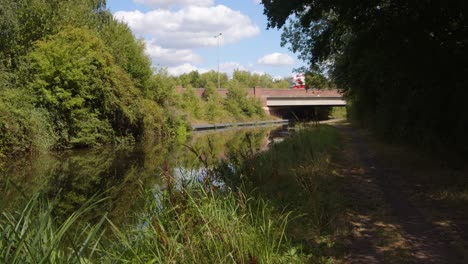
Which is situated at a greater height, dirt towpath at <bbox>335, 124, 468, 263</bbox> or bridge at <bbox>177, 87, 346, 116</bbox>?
bridge at <bbox>177, 87, 346, 116</bbox>

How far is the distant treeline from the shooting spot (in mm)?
24328

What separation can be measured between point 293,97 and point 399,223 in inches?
2863

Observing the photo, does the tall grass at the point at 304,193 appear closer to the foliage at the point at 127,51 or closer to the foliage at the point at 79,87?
the foliage at the point at 79,87

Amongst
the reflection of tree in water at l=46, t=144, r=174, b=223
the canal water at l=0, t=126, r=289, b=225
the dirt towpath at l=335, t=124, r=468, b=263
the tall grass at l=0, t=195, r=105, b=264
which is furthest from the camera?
the canal water at l=0, t=126, r=289, b=225

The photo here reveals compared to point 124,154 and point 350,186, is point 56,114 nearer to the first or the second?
point 124,154

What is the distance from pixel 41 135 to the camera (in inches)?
1000

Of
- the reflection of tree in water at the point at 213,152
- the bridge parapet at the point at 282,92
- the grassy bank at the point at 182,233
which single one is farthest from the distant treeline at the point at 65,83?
the bridge parapet at the point at 282,92

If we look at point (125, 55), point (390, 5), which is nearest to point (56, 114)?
point (125, 55)

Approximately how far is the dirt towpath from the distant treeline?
59.6 feet

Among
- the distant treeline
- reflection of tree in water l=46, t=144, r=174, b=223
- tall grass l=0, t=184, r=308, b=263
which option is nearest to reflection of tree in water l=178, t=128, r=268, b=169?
tall grass l=0, t=184, r=308, b=263

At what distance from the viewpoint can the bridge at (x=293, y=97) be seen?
76375 millimetres

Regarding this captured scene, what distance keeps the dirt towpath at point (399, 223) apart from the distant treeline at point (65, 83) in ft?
59.6

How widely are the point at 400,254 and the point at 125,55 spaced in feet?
114

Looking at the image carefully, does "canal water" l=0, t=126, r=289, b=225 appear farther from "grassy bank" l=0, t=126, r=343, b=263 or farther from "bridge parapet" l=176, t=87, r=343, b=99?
"bridge parapet" l=176, t=87, r=343, b=99
